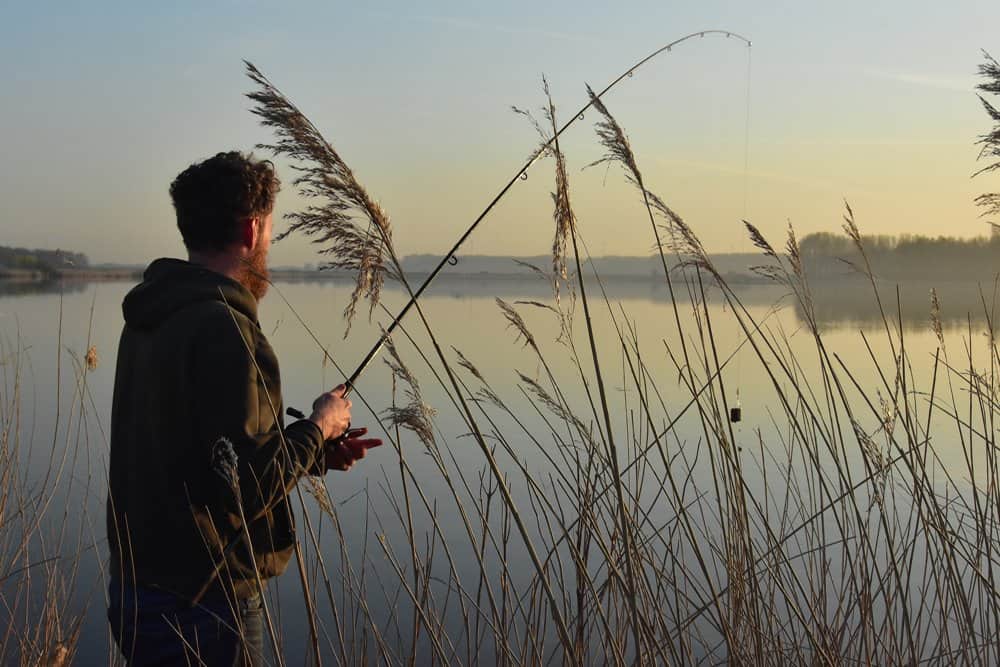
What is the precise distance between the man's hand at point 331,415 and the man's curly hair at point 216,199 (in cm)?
40

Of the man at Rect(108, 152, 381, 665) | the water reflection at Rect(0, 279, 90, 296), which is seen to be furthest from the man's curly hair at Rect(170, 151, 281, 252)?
the water reflection at Rect(0, 279, 90, 296)

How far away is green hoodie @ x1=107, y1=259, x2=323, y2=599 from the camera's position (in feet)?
6.06

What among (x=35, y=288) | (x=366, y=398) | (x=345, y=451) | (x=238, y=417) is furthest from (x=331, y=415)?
(x=35, y=288)

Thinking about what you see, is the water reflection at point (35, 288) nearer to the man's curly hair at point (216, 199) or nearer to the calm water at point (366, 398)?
the calm water at point (366, 398)

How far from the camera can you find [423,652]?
14.6 feet

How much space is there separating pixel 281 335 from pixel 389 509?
12.3 metres

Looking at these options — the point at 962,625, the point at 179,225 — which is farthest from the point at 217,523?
the point at 962,625

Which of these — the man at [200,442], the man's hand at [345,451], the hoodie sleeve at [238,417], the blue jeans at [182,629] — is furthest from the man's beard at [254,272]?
the blue jeans at [182,629]

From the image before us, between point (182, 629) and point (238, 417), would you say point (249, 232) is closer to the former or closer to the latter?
point (238, 417)

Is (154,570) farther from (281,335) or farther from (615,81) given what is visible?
(281,335)

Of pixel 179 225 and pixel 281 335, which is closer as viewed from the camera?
pixel 179 225

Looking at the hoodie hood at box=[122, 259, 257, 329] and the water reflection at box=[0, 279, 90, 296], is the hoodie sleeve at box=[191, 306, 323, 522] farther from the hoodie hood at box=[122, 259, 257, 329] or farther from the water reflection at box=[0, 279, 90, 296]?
the water reflection at box=[0, 279, 90, 296]

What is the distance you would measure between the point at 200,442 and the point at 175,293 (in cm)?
31

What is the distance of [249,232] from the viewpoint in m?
2.06
